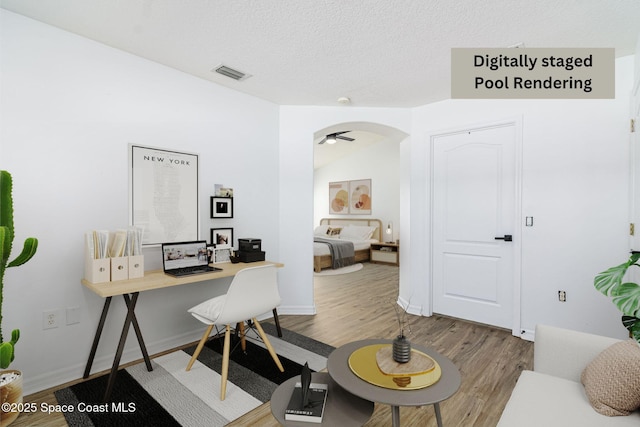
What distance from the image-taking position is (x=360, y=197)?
26.6 ft

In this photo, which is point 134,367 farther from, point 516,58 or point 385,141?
point 385,141

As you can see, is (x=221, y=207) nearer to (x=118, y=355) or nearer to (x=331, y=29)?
(x=118, y=355)

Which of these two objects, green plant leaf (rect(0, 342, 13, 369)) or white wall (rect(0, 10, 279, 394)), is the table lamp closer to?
white wall (rect(0, 10, 279, 394))

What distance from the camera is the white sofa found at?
4.06 feet

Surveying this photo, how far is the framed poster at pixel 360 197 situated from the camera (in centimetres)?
796

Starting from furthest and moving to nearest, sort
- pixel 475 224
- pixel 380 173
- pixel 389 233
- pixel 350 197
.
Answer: pixel 350 197 → pixel 380 173 → pixel 389 233 → pixel 475 224

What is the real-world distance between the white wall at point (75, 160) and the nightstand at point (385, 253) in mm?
4756

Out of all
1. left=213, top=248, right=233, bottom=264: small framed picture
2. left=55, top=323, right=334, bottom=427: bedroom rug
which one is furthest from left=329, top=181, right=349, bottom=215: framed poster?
left=55, top=323, right=334, bottom=427: bedroom rug

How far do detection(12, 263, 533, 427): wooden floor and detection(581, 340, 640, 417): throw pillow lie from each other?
0.66 metres

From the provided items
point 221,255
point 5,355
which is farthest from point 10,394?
point 221,255

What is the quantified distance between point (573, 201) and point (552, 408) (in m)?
2.10

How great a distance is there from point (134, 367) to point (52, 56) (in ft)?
7.42

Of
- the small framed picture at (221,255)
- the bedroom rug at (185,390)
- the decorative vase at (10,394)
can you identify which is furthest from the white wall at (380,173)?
the decorative vase at (10,394)

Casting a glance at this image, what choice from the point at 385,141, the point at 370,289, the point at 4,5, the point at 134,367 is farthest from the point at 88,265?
the point at 385,141
